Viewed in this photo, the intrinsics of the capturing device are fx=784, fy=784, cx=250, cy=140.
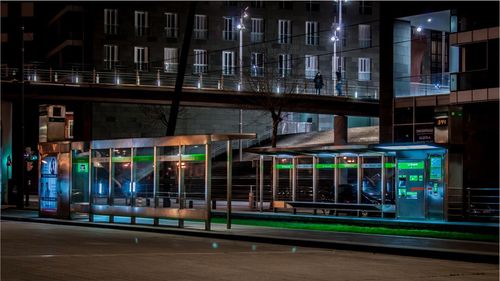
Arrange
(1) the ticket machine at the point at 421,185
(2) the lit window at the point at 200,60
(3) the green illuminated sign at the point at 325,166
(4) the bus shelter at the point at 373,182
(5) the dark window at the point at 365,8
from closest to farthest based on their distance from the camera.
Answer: (1) the ticket machine at the point at 421,185
(4) the bus shelter at the point at 373,182
(3) the green illuminated sign at the point at 325,166
(2) the lit window at the point at 200,60
(5) the dark window at the point at 365,8

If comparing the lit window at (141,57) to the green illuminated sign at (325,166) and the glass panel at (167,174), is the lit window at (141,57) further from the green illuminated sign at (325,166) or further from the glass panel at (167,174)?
the glass panel at (167,174)

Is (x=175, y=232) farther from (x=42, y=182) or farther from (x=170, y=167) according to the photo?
(x=42, y=182)

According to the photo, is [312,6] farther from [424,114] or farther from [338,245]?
[338,245]

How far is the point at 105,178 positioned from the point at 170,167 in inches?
144

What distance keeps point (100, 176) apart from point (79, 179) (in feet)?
5.56

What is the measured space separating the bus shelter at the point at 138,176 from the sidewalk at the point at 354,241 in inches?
30.6

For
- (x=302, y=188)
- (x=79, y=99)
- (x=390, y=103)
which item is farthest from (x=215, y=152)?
(x=302, y=188)

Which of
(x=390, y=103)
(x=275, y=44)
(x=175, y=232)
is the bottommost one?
(x=175, y=232)

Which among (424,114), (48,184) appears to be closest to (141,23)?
(424,114)

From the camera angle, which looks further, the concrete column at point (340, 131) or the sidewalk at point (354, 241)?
the concrete column at point (340, 131)

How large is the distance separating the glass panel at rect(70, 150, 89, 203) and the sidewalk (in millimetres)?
4181

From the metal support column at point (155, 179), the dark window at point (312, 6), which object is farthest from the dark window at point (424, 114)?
the dark window at point (312, 6)

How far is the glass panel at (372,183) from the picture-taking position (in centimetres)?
3312

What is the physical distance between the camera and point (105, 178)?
30.2 meters
